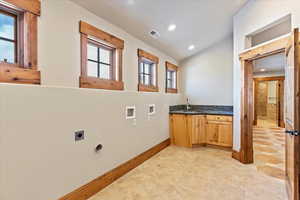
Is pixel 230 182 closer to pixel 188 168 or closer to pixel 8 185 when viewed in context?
pixel 188 168

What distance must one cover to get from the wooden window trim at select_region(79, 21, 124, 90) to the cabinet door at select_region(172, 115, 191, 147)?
2024mm

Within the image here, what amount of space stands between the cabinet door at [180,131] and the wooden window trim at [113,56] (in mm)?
2024

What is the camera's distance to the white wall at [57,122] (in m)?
1.43

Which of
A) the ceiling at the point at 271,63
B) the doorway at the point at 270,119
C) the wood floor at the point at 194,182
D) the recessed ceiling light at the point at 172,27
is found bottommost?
the wood floor at the point at 194,182

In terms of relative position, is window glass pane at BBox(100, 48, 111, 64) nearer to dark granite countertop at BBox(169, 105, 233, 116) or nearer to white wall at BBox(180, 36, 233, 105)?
dark granite countertop at BBox(169, 105, 233, 116)

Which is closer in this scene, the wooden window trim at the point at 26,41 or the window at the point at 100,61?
the wooden window trim at the point at 26,41

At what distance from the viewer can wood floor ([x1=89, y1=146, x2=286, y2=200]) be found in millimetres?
2170

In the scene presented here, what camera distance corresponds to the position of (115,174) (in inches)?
102

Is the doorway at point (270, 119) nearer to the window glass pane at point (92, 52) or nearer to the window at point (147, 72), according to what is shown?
the window at point (147, 72)

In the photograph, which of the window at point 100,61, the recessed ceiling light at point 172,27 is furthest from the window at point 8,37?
the recessed ceiling light at point 172,27

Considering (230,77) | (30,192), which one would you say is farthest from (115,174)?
(230,77)

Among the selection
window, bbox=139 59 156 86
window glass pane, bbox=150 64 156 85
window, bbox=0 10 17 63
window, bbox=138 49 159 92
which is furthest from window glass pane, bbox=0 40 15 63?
window glass pane, bbox=150 64 156 85

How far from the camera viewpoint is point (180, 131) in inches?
172

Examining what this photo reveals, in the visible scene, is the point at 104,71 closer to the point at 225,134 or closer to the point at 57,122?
the point at 57,122
